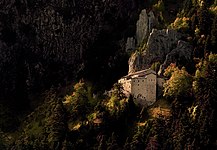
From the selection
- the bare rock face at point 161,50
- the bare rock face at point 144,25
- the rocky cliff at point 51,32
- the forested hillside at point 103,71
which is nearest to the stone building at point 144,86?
the forested hillside at point 103,71

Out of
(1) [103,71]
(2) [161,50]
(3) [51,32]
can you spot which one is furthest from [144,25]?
(3) [51,32]

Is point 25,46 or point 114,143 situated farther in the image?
point 25,46

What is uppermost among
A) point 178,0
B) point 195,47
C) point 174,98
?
point 178,0

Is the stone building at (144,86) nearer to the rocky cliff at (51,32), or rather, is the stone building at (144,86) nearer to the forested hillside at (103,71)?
the forested hillside at (103,71)

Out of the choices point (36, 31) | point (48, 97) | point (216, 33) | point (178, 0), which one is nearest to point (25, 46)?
point (36, 31)

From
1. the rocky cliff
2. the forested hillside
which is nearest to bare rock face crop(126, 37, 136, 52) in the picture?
the forested hillside

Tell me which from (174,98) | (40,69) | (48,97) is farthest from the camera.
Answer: (40,69)

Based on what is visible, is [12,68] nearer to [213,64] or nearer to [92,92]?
[92,92]

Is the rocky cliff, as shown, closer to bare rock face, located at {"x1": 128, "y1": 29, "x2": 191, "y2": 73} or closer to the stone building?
bare rock face, located at {"x1": 128, "y1": 29, "x2": 191, "y2": 73}
